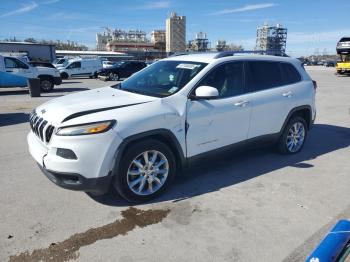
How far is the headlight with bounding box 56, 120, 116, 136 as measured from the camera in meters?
3.32

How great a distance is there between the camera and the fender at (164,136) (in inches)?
136

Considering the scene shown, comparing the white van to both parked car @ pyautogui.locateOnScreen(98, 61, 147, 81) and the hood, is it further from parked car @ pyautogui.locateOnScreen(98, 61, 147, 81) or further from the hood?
the hood

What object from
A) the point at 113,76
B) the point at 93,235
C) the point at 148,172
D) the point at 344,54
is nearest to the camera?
the point at 93,235

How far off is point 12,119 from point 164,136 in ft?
21.9

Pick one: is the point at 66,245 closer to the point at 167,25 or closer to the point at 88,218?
the point at 88,218

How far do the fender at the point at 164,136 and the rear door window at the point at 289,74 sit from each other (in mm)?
2518

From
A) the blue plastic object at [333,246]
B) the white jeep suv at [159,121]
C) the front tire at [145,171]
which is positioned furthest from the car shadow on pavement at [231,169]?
the blue plastic object at [333,246]

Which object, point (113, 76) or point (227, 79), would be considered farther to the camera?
point (113, 76)

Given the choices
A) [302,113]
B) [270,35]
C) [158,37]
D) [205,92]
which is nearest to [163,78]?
[205,92]

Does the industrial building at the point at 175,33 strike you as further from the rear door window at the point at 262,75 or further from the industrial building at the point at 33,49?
the rear door window at the point at 262,75

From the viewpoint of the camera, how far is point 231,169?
4.94m

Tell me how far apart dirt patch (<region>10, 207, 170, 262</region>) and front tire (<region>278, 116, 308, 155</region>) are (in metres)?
2.79

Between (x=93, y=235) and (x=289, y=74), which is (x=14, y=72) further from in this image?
(x=93, y=235)

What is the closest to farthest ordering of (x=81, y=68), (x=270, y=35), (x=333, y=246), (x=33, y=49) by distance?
(x=333, y=246) < (x=81, y=68) < (x=33, y=49) < (x=270, y=35)
